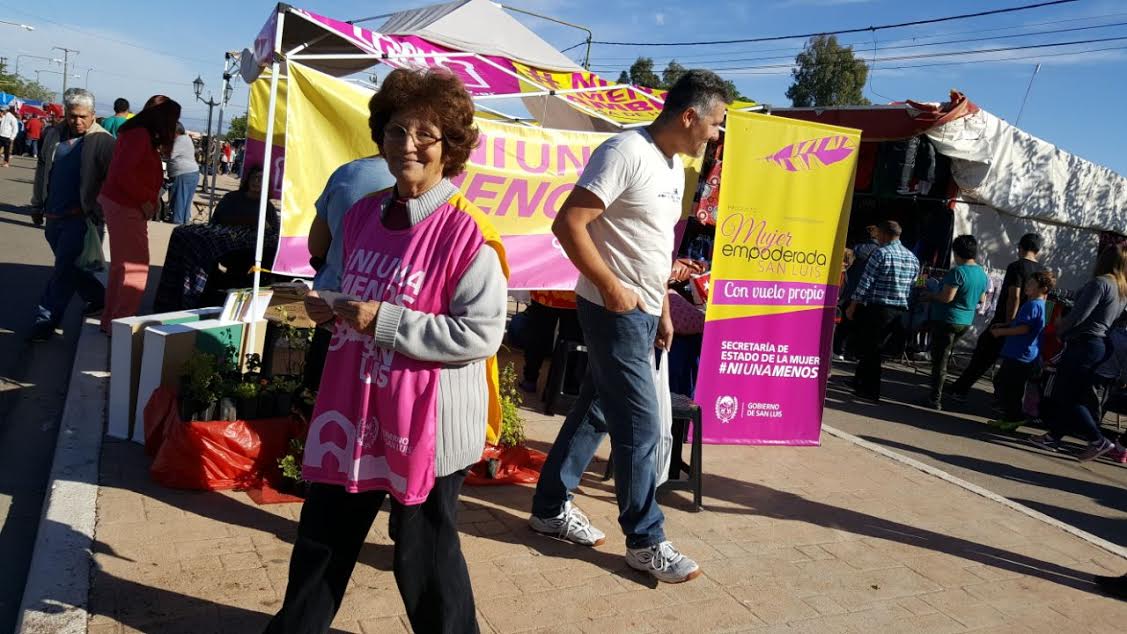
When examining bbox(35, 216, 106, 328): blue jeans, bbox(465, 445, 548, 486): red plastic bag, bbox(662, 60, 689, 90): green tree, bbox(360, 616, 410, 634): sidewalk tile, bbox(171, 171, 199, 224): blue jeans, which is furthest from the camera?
bbox(662, 60, 689, 90): green tree

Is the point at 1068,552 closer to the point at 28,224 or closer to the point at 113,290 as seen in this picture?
the point at 113,290

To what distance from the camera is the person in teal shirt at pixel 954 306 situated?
919cm

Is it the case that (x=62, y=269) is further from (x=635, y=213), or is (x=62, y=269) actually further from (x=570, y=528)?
(x=635, y=213)

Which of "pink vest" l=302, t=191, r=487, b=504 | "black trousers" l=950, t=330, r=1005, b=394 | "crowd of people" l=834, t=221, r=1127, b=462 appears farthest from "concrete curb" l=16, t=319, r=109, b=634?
"black trousers" l=950, t=330, r=1005, b=394

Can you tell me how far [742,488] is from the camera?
17.1ft

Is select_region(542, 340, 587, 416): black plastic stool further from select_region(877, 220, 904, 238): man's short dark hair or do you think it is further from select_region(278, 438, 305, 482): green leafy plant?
select_region(877, 220, 904, 238): man's short dark hair

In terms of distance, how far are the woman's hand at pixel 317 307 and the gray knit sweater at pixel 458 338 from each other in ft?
0.60

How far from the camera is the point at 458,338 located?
2314 millimetres

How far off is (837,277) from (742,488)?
63.6 inches

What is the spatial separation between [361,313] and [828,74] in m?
60.3

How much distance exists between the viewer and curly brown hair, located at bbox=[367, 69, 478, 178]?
2.42m

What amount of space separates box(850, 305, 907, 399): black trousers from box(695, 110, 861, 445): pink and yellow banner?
11.5 feet

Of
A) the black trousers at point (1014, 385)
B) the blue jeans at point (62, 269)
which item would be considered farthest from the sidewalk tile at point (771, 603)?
the black trousers at point (1014, 385)

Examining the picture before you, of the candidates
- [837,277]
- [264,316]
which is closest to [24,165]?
[264,316]
